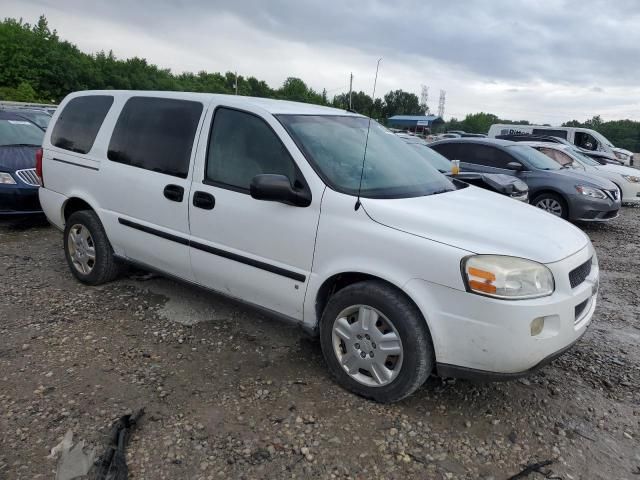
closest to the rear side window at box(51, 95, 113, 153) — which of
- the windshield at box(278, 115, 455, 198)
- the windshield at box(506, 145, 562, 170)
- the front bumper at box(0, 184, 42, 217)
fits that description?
the windshield at box(278, 115, 455, 198)

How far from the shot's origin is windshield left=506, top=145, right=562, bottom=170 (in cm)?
887

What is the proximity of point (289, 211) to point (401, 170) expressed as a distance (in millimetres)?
906

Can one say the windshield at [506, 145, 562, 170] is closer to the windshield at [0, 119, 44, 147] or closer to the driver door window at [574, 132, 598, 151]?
the windshield at [0, 119, 44, 147]

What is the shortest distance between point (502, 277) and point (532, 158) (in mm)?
7470

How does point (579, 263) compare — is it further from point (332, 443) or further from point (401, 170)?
point (332, 443)

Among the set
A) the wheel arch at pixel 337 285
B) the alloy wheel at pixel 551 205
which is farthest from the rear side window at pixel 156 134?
the alloy wheel at pixel 551 205

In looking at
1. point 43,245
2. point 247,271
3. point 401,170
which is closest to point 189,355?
point 247,271

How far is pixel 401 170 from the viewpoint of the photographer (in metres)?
3.41

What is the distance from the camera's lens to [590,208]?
8.18 metres

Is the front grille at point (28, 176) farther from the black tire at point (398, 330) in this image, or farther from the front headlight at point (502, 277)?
the front headlight at point (502, 277)

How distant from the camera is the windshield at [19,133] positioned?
23.4 feet

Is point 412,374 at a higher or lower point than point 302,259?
lower

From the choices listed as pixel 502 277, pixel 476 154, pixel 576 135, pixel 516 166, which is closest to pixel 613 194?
pixel 516 166

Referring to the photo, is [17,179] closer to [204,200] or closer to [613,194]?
[204,200]
